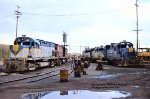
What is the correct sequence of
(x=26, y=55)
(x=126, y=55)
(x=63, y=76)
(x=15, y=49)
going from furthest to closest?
(x=126, y=55)
(x=26, y=55)
(x=15, y=49)
(x=63, y=76)

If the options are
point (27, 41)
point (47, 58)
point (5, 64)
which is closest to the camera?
point (5, 64)

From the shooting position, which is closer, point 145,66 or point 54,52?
point 145,66

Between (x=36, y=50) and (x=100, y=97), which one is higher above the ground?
(x=36, y=50)

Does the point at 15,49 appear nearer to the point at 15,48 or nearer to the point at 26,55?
the point at 15,48

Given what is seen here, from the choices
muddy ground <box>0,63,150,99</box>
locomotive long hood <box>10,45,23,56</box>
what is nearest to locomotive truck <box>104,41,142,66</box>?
locomotive long hood <box>10,45,23,56</box>

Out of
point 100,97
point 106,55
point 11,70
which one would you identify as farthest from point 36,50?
point 100,97

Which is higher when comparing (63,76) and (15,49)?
(15,49)

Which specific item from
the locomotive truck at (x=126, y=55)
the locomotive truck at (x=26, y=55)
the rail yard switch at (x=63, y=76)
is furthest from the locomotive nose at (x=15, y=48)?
the locomotive truck at (x=126, y=55)

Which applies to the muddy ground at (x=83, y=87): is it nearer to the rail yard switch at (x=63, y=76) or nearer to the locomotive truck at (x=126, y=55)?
the rail yard switch at (x=63, y=76)

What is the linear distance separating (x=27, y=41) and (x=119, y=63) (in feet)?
59.0

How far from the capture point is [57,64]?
55.9 metres

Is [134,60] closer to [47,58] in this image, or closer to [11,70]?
[47,58]

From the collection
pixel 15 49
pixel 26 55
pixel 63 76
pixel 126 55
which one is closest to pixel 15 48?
pixel 15 49

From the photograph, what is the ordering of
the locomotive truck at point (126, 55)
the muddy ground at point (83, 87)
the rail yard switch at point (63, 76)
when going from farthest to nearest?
the locomotive truck at point (126, 55) → the rail yard switch at point (63, 76) → the muddy ground at point (83, 87)
